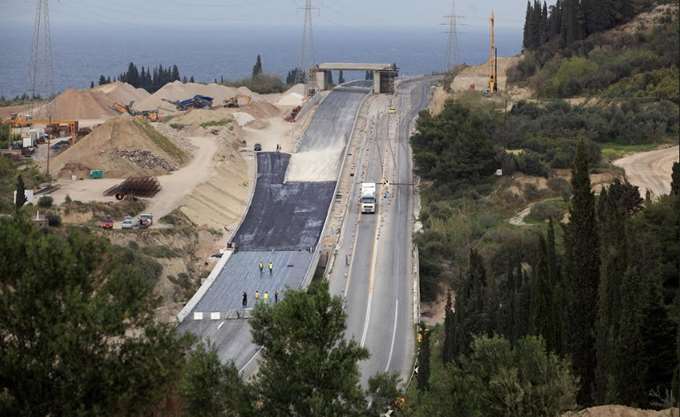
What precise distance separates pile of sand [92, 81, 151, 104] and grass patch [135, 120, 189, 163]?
31.9 meters

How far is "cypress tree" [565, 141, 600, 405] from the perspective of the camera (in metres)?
33.2

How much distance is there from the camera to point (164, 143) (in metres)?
76.8

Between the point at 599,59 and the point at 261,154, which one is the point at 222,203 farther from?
the point at 599,59

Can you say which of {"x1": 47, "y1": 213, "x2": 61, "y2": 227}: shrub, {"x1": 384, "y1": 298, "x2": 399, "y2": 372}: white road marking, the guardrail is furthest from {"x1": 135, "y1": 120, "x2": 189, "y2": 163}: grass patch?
{"x1": 384, "y1": 298, "x2": 399, "y2": 372}: white road marking

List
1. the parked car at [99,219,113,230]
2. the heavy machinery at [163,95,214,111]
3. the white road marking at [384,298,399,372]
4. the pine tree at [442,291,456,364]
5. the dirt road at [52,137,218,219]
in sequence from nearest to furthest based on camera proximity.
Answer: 1. the pine tree at [442,291,456,364]
2. the white road marking at [384,298,399,372]
3. the parked car at [99,219,113,230]
4. the dirt road at [52,137,218,219]
5. the heavy machinery at [163,95,214,111]

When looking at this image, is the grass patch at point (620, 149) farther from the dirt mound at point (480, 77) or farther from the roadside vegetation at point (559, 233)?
the dirt mound at point (480, 77)

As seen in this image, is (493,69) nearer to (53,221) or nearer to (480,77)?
(480,77)

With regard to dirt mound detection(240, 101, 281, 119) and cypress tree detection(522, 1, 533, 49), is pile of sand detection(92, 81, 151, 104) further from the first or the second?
cypress tree detection(522, 1, 533, 49)

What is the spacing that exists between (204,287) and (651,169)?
97.6ft

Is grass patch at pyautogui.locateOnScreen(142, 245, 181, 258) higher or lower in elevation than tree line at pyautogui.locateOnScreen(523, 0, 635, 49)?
lower

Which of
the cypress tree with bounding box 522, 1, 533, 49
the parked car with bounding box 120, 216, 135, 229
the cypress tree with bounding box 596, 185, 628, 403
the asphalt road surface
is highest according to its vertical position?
the cypress tree with bounding box 522, 1, 533, 49

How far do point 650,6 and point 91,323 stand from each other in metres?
86.4

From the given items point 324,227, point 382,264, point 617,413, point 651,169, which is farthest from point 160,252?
point 617,413

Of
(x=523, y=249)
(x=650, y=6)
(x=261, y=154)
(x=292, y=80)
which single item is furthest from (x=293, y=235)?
(x=292, y=80)
